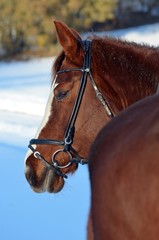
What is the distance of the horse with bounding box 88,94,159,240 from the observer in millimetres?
1703

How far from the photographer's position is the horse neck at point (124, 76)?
2.93 metres

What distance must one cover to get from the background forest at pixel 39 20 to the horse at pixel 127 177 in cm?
1799

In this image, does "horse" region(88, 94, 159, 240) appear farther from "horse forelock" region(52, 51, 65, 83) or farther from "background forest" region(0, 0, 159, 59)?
"background forest" region(0, 0, 159, 59)

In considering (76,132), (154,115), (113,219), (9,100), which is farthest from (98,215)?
(9,100)

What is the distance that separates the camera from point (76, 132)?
2934 millimetres

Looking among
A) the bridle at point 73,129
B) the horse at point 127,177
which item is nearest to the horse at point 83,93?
the bridle at point 73,129

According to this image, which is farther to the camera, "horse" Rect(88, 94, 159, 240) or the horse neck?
the horse neck

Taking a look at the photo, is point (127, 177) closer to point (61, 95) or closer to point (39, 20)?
point (61, 95)

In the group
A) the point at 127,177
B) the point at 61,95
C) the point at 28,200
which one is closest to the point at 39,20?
the point at 28,200

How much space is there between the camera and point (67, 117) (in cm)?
292

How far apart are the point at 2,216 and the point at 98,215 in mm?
3177

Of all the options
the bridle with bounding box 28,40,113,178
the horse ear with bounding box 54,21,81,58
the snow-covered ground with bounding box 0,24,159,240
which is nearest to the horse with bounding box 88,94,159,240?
the bridle with bounding box 28,40,113,178

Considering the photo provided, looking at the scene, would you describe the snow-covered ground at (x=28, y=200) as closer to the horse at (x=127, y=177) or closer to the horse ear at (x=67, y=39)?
the horse ear at (x=67, y=39)

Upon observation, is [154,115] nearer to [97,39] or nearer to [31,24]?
[97,39]
